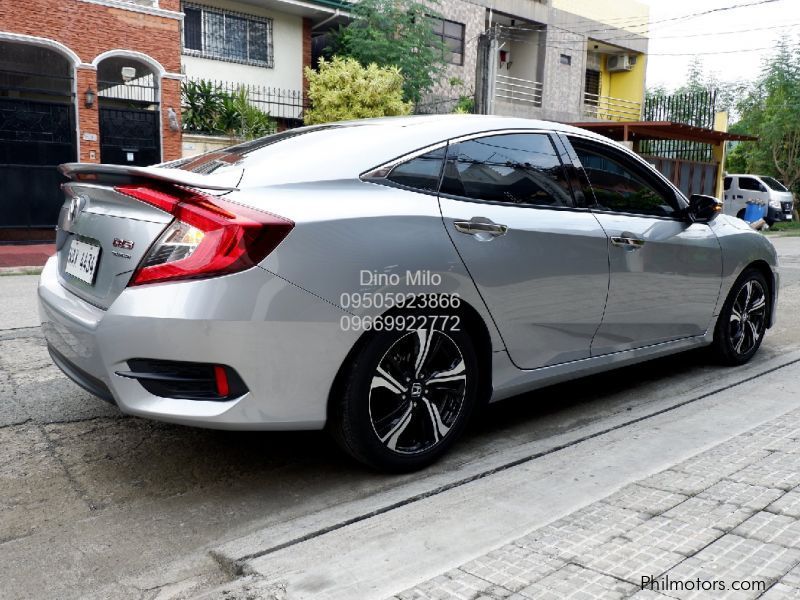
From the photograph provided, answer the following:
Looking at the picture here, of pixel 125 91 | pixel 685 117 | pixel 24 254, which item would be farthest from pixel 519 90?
pixel 24 254

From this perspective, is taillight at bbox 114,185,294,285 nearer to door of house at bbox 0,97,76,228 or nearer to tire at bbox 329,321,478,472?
tire at bbox 329,321,478,472

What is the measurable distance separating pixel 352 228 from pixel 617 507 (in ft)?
4.69

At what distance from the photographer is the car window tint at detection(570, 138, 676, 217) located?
4023mm

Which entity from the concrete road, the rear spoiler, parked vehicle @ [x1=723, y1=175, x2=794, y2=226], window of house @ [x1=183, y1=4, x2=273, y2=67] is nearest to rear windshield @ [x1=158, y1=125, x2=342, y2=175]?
the rear spoiler

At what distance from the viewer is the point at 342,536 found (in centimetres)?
263

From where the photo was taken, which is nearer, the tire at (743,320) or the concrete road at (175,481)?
the concrete road at (175,481)

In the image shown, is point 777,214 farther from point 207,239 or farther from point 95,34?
point 207,239

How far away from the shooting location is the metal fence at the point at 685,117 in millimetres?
25750

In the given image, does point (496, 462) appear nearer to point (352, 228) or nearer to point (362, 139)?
point (352, 228)

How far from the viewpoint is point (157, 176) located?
9.14ft

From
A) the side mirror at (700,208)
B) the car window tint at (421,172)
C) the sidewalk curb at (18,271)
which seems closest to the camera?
the car window tint at (421,172)

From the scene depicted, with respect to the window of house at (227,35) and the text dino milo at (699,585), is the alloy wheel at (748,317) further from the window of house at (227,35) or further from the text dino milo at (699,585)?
the window of house at (227,35)

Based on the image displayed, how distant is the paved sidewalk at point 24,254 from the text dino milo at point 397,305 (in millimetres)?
9607

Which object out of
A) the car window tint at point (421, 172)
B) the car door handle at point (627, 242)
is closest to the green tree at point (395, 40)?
the car door handle at point (627, 242)
